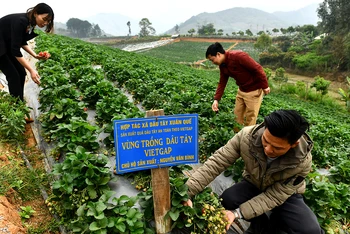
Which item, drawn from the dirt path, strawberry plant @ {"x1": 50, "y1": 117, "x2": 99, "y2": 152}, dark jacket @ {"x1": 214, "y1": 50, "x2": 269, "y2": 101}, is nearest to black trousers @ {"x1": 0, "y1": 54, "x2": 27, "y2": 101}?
strawberry plant @ {"x1": 50, "y1": 117, "x2": 99, "y2": 152}

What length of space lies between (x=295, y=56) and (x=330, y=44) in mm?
4334

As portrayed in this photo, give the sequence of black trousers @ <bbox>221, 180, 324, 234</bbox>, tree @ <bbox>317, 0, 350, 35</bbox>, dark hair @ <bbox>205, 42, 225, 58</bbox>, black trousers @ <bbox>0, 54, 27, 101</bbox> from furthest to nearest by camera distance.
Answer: tree @ <bbox>317, 0, 350, 35</bbox>, dark hair @ <bbox>205, 42, 225, 58</bbox>, black trousers @ <bbox>0, 54, 27, 101</bbox>, black trousers @ <bbox>221, 180, 324, 234</bbox>

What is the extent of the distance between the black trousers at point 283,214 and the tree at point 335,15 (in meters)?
41.1

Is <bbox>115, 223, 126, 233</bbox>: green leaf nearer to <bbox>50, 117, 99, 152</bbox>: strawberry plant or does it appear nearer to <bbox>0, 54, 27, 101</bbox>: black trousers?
<bbox>50, 117, 99, 152</bbox>: strawberry plant

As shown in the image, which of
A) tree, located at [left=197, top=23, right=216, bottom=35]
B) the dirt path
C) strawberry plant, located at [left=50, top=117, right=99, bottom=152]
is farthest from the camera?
tree, located at [left=197, top=23, right=216, bottom=35]

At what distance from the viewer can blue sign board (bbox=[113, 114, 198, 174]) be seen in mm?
2094

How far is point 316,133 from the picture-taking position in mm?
6441

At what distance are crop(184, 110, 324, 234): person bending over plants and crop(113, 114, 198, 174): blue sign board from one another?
1.32ft

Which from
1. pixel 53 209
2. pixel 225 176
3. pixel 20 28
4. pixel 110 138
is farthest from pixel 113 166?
pixel 20 28

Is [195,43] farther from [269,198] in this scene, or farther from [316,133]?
[269,198]

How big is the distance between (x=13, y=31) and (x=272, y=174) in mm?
3551

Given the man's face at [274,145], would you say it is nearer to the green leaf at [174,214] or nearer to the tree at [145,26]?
the green leaf at [174,214]

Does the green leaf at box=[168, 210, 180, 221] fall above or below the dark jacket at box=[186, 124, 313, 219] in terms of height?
below

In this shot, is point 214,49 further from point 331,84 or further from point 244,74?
point 331,84
